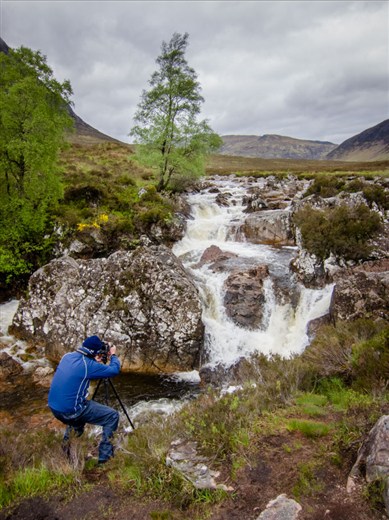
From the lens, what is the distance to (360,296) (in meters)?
11.8

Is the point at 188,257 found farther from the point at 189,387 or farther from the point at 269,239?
the point at 189,387

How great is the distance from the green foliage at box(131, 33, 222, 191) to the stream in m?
11.4

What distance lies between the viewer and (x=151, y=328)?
43.0 ft

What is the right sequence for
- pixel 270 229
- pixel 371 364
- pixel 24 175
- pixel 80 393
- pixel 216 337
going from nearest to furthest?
pixel 80 393 < pixel 371 364 < pixel 216 337 < pixel 24 175 < pixel 270 229

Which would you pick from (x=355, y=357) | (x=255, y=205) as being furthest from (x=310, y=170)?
(x=355, y=357)

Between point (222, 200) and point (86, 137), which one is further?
point (86, 137)

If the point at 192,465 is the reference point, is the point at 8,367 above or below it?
below

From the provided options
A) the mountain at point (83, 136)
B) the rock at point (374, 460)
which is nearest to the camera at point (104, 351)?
the rock at point (374, 460)

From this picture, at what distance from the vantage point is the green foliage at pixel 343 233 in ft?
50.9

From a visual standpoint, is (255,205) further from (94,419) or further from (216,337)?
(94,419)

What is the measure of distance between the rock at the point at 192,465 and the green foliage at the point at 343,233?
43.5 ft

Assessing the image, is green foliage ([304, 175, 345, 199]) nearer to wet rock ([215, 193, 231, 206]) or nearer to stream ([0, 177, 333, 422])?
wet rock ([215, 193, 231, 206])

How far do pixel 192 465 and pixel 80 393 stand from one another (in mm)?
2655

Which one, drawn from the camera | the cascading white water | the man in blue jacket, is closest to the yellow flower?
the cascading white water
